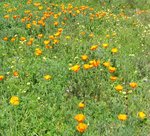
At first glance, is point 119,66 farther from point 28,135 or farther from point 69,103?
point 28,135

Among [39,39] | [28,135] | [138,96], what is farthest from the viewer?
[39,39]

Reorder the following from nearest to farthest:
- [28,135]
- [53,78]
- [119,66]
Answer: [28,135], [53,78], [119,66]

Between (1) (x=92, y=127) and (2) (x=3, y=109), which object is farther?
(2) (x=3, y=109)

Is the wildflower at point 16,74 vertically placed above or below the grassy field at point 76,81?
above

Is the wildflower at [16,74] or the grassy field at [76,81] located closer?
the grassy field at [76,81]

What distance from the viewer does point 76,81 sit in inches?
239

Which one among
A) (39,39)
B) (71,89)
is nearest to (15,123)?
(71,89)

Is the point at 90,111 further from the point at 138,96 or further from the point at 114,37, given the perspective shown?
the point at 114,37

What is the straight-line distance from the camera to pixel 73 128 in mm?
4855

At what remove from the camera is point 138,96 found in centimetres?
559

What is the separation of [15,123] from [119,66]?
99.0 inches

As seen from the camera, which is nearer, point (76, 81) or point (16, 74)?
point (16, 74)

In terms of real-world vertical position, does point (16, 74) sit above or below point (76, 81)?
above

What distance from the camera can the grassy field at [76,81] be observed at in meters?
4.92
